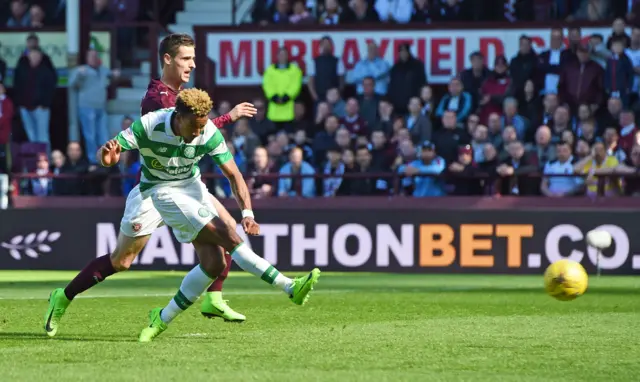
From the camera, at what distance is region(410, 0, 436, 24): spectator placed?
23.0 metres

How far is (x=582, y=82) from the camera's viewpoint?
20375 millimetres

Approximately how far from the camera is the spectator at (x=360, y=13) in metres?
23.0

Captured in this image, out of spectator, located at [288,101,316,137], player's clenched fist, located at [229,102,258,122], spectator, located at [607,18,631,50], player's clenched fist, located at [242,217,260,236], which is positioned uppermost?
spectator, located at [607,18,631,50]

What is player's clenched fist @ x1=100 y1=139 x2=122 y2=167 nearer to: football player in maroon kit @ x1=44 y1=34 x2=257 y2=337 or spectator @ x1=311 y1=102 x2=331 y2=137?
football player in maroon kit @ x1=44 y1=34 x2=257 y2=337

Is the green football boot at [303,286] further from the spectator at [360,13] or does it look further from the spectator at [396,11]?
the spectator at [396,11]

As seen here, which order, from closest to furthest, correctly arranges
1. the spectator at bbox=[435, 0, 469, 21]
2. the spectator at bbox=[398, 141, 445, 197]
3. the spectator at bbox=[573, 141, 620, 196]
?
the spectator at bbox=[573, 141, 620, 196]
the spectator at bbox=[398, 141, 445, 197]
the spectator at bbox=[435, 0, 469, 21]

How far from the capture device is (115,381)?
7477 millimetres

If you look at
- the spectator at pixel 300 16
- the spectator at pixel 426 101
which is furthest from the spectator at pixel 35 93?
the spectator at pixel 426 101

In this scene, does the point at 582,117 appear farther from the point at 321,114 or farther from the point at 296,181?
the point at 296,181

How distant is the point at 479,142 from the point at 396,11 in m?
4.29

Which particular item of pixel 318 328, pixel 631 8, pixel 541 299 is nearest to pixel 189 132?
pixel 318 328

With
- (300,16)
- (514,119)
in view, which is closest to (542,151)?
(514,119)

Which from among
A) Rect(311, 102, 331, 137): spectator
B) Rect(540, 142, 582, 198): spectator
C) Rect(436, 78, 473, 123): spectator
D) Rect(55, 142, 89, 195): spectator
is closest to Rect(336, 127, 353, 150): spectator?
Rect(311, 102, 331, 137): spectator

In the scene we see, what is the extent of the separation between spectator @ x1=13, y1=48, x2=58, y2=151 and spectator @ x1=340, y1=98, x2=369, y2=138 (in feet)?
18.8
